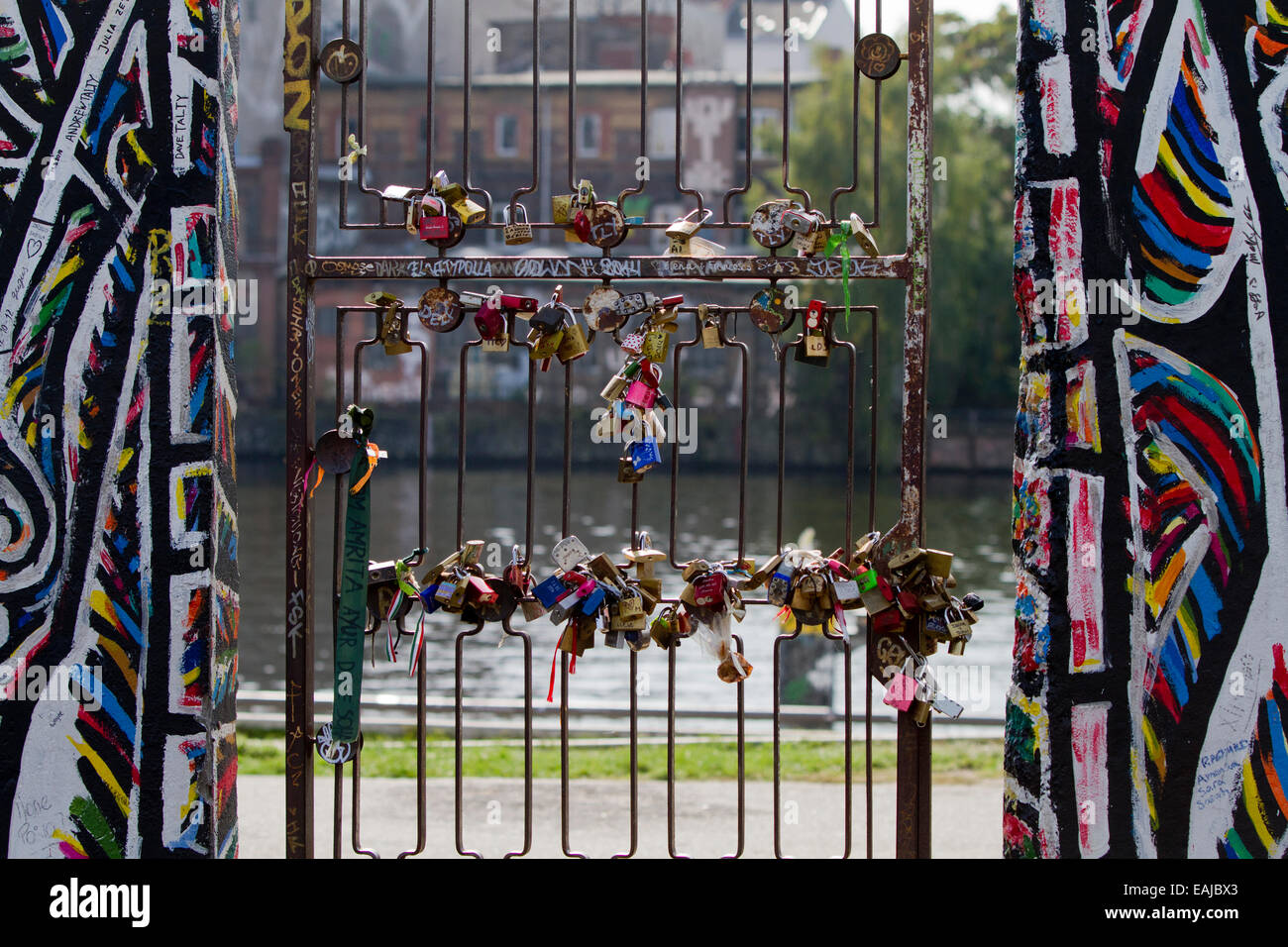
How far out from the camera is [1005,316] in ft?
103

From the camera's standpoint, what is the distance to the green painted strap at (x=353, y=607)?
3.81 metres

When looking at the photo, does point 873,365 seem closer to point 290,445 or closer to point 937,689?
point 937,689

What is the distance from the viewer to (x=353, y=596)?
3848 mm

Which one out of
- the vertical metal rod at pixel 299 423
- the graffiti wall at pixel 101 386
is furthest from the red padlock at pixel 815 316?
the graffiti wall at pixel 101 386

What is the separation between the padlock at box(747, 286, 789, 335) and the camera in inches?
148

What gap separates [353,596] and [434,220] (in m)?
1.07

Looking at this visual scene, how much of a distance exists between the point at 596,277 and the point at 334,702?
1379mm

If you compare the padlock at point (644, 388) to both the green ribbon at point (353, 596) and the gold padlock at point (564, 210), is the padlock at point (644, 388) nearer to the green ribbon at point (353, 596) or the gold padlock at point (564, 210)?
the gold padlock at point (564, 210)

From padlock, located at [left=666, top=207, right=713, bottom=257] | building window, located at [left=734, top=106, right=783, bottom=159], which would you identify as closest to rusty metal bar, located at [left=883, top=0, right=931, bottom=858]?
padlock, located at [left=666, top=207, right=713, bottom=257]

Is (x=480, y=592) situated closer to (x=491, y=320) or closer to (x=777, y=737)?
(x=491, y=320)

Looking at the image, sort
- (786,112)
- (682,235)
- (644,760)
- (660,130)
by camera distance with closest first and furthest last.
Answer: (786,112) < (682,235) < (644,760) < (660,130)

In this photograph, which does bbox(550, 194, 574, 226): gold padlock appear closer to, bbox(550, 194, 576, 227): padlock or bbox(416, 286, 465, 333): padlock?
bbox(550, 194, 576, 227): padlock

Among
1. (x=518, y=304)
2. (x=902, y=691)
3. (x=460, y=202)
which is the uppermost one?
(x=460, y=202)
